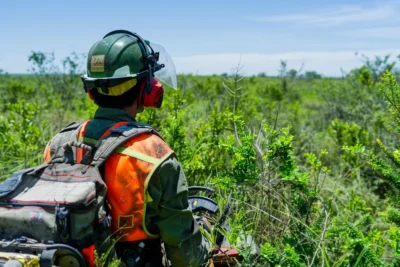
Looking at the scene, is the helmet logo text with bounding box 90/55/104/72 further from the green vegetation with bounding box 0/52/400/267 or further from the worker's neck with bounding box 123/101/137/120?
the green vegetation with bounding box 0/52/400/267

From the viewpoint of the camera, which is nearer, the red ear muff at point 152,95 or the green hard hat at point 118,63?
the green hard hat at point 118,63

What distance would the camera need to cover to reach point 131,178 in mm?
1930

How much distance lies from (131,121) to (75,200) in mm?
599

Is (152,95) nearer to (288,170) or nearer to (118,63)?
(118,63)

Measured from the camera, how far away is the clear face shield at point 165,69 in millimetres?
2527

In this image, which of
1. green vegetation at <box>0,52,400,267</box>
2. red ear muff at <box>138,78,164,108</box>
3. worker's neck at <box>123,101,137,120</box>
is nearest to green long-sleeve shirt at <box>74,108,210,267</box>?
worker's neck at <box>123,101,137,120</box>

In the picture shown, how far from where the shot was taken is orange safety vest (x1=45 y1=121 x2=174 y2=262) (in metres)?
1.93

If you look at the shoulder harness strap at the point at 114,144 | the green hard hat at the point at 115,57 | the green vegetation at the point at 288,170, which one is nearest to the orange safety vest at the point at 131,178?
the shoulder harness strap at the point at 114,144

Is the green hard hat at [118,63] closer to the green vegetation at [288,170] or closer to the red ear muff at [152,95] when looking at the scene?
the red ear muff at [152,95]

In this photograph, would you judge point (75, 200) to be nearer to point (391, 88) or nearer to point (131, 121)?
point (131, 121)

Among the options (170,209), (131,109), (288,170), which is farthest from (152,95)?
(288,170)

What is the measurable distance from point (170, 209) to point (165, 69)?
2.91 ft

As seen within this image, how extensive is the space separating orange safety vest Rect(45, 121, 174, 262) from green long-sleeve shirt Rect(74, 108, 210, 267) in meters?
0.04

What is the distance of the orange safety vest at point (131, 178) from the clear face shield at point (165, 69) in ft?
1.94
